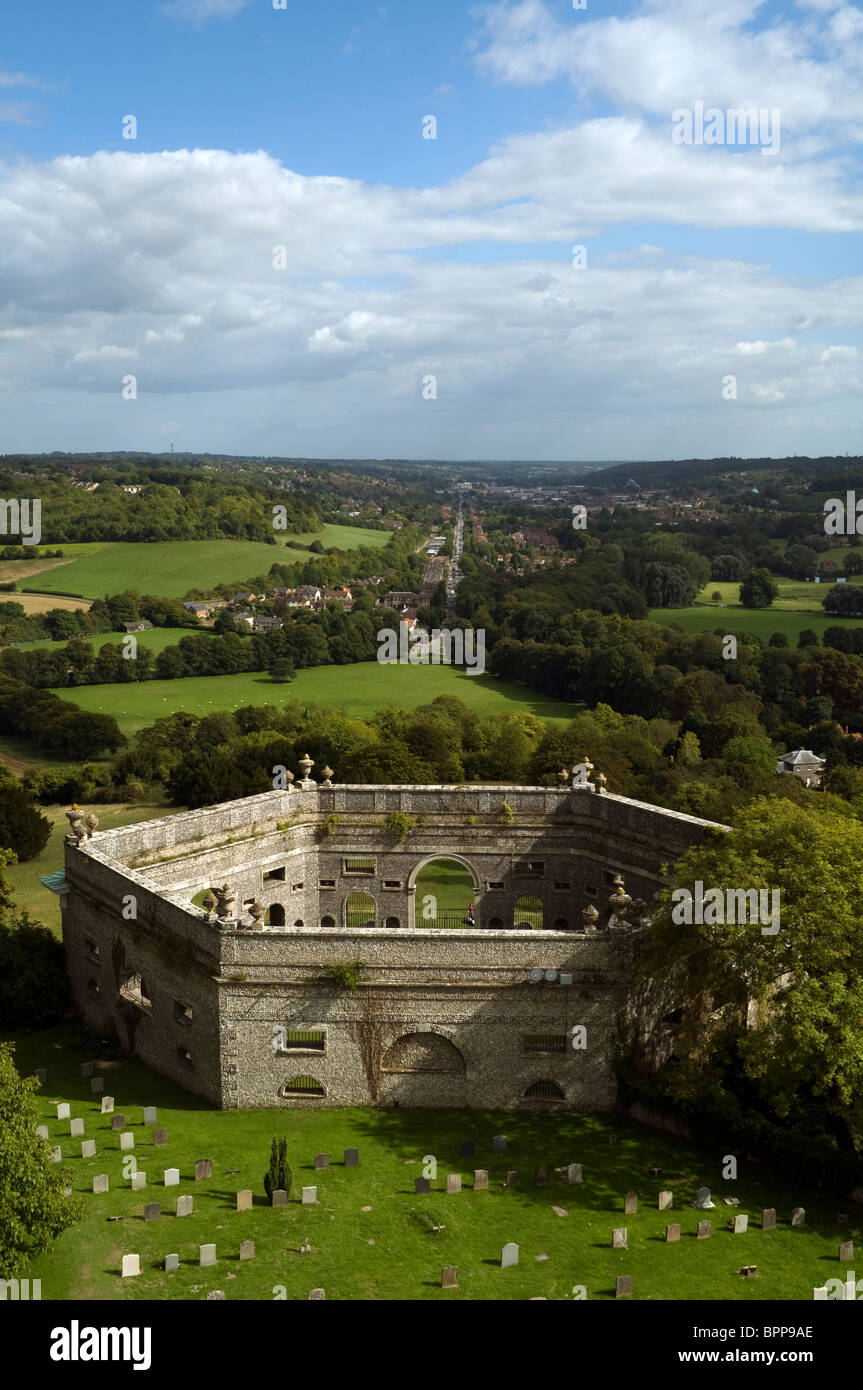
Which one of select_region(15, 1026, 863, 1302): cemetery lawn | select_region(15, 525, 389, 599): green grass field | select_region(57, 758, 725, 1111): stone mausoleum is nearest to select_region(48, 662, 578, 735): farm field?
select_region(15, 525, 389, 599): green grass field

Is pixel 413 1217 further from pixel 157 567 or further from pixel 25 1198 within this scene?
pixel 157 567

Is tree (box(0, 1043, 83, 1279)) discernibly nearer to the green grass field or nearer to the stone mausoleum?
the stone mausoleum

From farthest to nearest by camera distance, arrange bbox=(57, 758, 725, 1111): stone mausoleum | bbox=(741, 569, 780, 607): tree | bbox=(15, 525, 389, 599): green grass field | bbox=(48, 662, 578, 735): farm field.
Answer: bbox=(15, 525, 389, 599): green grass field → bbox=(741, 569, 780, 607): tree → bbox=(48, 662, 578, 735): farm field → bbox=(57, 758, 725, 1111): stone mausoleum

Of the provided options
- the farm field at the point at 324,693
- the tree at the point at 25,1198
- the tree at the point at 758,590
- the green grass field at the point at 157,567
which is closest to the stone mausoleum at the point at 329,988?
the tree at the point at 25,1198

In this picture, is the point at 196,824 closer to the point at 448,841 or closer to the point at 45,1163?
the point at 448,841

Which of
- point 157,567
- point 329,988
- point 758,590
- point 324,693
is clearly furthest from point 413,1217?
point 157,567

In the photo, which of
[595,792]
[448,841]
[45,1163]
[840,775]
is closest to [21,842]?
[448,841]
